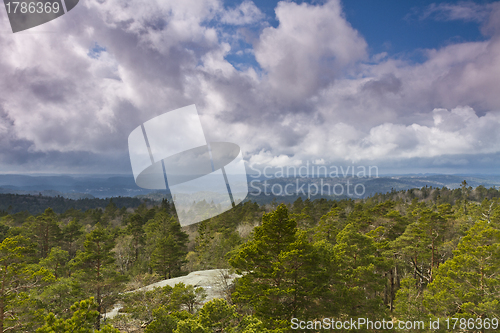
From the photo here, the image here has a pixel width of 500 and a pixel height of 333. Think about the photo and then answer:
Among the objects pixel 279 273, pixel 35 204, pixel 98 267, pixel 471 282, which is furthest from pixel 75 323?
pixel 35 204

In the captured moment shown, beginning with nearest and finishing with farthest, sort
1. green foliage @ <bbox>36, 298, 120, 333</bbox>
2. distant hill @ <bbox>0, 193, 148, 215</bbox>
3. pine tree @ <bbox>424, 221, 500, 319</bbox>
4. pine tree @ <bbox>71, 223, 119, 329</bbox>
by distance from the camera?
green foliage @ <bbox>36, 298, 120, 333</bbox> < pine tree @ <bbox>424, 221, 500, 319</bbox> < pine tree @ <bbox>71, 223, 119, 329</bbox> < distant hill @ <bbox>0, 193, 148, 215</bbox>

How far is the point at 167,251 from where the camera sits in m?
35.4

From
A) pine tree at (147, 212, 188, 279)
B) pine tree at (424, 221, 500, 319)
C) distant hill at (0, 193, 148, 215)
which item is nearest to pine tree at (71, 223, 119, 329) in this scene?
pine tree at (147, 212, 188, 279)

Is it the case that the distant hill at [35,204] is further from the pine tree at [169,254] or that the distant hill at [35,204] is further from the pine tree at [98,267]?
the pine tree at [98,267]

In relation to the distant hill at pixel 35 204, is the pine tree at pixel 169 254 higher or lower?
lower

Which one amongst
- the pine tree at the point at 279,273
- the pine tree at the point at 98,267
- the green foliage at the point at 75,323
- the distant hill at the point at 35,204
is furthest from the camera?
the distant hill at the point at 35,204

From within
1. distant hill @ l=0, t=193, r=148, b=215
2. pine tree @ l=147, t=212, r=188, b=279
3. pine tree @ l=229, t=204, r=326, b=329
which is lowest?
pine tree @ l=147, t=212, r=188, b=279

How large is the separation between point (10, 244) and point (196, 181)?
15509mm

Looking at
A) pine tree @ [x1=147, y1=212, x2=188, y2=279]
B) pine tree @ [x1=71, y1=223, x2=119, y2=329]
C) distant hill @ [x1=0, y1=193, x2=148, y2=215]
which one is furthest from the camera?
distant hill @ [x1=0, y1=193, x2=148, y2=215]

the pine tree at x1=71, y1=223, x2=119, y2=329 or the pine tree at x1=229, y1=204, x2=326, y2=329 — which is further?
the pine tree at x1=71, y1=223, x2=119, y2=329

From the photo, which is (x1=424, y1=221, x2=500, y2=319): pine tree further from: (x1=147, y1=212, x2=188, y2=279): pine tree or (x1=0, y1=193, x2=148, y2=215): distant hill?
(x1=0, y1=193, x2=148, y2=215): distant hill

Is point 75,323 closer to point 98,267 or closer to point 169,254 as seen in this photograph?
point 98,267

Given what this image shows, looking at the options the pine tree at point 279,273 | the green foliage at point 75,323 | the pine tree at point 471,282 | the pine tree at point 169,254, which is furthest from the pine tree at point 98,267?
the pine tree at point 471,282

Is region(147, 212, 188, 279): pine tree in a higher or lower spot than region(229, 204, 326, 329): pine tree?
lower
